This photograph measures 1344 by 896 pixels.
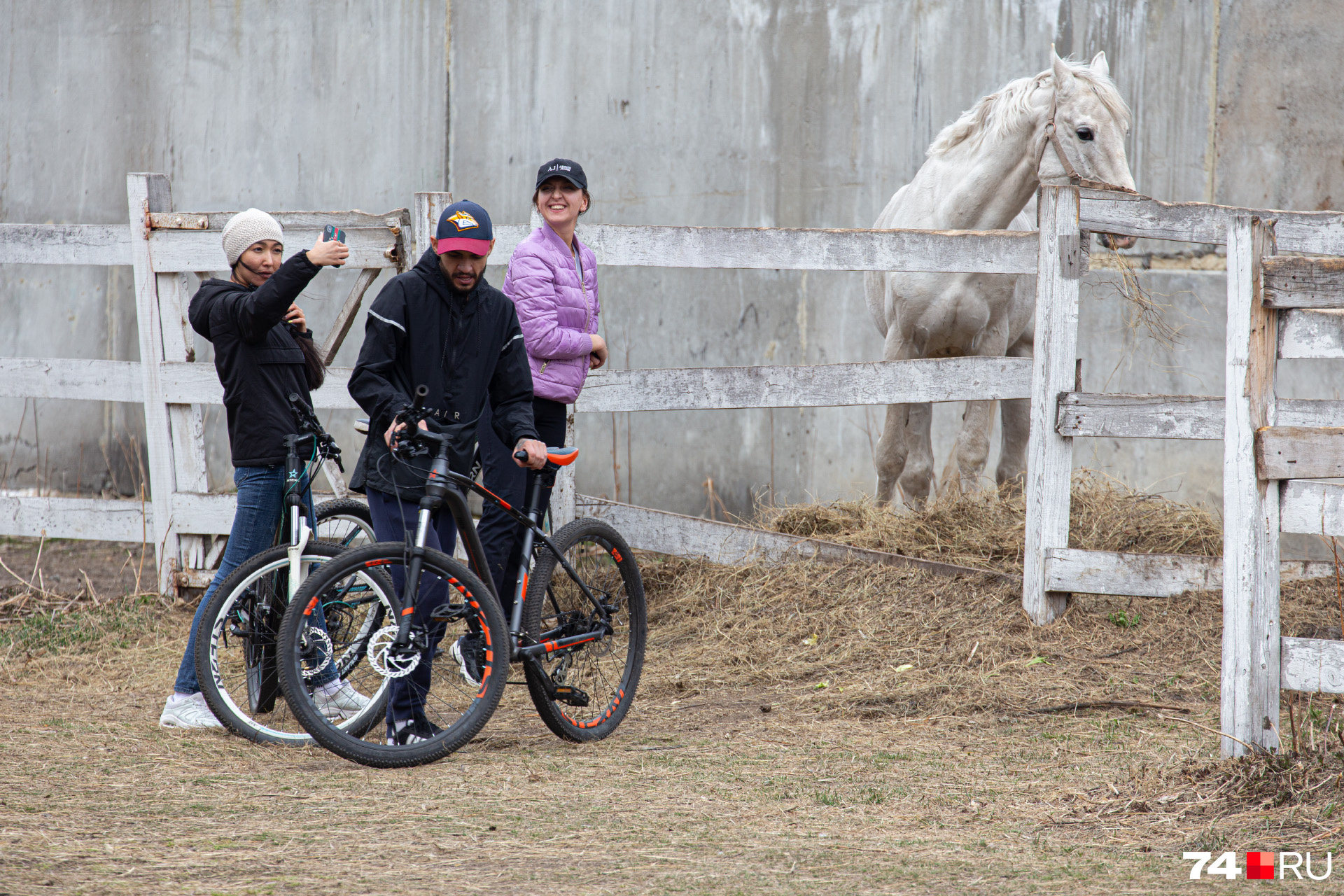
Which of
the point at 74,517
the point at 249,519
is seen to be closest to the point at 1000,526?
the point at 249,519

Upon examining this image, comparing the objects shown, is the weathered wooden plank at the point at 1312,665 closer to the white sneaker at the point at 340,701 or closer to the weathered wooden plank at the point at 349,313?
the white sneaker at the point at 340,701

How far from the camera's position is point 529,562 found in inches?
147

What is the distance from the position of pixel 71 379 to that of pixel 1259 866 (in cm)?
516

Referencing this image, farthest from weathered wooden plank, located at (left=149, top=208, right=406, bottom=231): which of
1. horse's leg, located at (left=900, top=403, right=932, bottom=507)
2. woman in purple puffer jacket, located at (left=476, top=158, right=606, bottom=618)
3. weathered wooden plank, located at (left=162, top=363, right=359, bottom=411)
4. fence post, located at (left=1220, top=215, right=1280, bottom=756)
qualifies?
fence post, located at (left=1220, top=215, right=1280, bottom=756)

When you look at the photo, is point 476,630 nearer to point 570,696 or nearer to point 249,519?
point 570,696

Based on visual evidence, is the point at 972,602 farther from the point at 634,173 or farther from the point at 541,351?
the point at 634,173

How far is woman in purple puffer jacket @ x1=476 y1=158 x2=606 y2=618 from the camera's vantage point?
13.7 feet

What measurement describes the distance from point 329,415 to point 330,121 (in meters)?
1.85

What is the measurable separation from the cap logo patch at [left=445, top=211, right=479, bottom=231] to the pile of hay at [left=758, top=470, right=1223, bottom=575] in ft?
8.92

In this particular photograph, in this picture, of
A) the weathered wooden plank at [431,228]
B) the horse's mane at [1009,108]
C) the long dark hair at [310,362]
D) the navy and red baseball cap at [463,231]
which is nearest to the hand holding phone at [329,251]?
the navy and red baseball cap at [463,231]

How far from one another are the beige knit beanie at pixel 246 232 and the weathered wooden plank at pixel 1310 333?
3019 mm

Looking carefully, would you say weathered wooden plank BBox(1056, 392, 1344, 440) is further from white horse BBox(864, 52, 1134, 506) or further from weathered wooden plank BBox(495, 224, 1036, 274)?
white horse BBox(864, 52, 1134, 506)

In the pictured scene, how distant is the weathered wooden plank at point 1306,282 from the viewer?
3.08 meters

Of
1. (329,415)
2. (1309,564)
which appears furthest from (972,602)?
(329,415)
